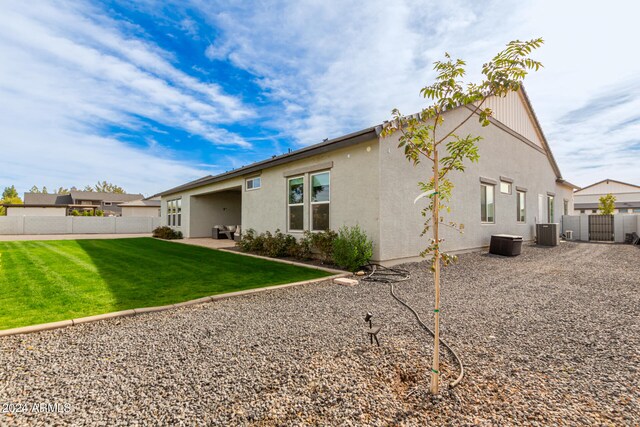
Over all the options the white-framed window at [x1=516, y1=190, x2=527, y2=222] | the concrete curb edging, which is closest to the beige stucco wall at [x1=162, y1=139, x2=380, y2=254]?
the concrete curb edging

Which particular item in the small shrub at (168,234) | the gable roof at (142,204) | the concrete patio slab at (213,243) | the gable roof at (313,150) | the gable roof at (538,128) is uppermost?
the gable roof at (538,128)

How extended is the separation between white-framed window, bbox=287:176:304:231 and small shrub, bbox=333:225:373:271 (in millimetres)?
2434

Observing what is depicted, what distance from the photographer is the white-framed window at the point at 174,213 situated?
19.9 metres

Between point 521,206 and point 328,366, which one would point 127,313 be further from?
point 521,206

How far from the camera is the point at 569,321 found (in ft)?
12.8

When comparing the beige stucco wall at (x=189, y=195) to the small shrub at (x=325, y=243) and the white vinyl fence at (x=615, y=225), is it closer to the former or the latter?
the small shrub at (x=325, y=243)

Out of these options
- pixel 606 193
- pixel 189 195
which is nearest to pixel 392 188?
pixel 189 195

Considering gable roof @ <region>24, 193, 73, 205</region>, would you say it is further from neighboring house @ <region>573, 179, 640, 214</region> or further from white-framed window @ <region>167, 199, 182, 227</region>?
neighboring house @ <region>573, 179, 640, 214</region>

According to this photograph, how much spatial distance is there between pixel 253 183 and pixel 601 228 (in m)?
19.8

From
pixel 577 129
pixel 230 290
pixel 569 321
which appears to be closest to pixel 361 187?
pixel 230 290

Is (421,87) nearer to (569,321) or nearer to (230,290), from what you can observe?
(569,321)

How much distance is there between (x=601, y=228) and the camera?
17016 millimetres

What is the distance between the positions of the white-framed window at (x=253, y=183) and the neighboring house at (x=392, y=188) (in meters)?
0.04

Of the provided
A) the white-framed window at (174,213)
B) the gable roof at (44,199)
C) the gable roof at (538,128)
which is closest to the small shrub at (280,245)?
the white-framed window at (174,213)
